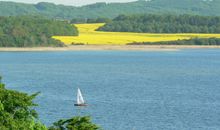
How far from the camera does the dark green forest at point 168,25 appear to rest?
573ft

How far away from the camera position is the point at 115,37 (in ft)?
517

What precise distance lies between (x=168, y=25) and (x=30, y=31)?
125 feet

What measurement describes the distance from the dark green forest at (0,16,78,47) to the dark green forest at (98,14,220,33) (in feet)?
61.3

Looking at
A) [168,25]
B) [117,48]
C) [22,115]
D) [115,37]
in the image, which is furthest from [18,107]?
[168,25]

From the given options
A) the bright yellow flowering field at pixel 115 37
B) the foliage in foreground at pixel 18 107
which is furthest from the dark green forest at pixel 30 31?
the foliage in foreground at pixel 18 107

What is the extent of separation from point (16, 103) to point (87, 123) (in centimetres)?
207

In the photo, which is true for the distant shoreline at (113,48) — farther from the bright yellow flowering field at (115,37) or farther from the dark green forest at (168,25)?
the dark green forest at (168,25)

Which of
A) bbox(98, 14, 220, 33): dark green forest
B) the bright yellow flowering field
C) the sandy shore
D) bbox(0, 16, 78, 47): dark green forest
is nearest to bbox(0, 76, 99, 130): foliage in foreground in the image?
bbox(0, 16, 78, 47): dark green forest

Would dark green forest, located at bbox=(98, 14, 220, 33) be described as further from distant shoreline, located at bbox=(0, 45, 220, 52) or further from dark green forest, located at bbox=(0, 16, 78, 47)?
dark green forest, located at bbox=(0, 16, 78, 47)

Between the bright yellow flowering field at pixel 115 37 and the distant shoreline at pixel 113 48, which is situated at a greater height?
the bright yellow flowering field at pixel 115 37

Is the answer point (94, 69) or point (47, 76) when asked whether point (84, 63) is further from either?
point (47, 76)

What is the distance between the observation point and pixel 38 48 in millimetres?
145125

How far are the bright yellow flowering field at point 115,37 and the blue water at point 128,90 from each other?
3763 cm

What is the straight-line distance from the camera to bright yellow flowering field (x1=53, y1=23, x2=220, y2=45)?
15088 centimetres
